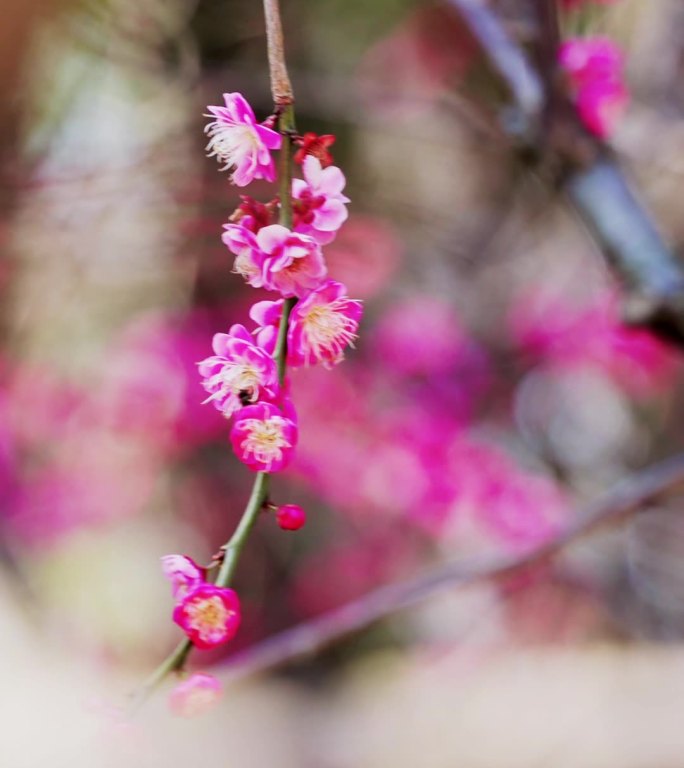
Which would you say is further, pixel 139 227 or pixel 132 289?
pixel 132 289

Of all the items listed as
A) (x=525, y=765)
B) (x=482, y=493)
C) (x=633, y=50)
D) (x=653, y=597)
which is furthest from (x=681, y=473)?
(x=653, y=597)

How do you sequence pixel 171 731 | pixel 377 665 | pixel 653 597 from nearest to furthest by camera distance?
pixel 171 731
pixel 653 597
pixel 377 665

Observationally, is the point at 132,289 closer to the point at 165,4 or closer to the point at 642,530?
the point at 165,4

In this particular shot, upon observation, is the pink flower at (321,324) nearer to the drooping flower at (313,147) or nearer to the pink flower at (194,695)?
the drooping flower at (313,147)

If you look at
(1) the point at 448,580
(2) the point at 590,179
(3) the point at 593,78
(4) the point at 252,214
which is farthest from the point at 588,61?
(4) the point at 252,214

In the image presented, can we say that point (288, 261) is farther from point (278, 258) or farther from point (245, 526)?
point (245, 526)

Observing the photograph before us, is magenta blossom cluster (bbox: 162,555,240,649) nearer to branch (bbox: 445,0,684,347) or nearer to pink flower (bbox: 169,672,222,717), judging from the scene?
pink flower (bbox: 169,672,222,717)

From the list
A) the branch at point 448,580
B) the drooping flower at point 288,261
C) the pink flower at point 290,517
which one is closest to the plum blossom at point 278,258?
the drooping flower at point 288,261
